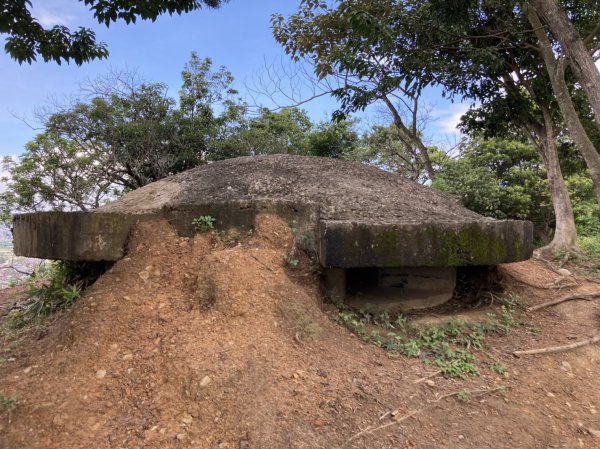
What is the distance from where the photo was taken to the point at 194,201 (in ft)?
11.4

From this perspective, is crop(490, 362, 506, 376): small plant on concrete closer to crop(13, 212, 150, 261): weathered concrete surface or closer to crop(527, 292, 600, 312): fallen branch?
crop(527, 292, 600, 312): fallen branch

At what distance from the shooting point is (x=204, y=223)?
3309 mm

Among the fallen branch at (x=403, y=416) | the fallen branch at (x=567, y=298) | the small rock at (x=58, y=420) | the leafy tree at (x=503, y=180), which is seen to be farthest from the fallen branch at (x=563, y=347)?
the leafy tree at (x=503, y=180)

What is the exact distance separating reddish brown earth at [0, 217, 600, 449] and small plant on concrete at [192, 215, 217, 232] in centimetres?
9

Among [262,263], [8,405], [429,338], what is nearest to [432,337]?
[429,338]

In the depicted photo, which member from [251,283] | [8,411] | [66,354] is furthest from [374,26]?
[8,411]

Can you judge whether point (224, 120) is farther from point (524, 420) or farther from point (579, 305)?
point (524, 420)

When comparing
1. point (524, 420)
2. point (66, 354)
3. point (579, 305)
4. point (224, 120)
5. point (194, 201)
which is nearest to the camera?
point (524, 420)

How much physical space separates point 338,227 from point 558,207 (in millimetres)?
6060

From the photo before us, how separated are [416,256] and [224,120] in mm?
11786

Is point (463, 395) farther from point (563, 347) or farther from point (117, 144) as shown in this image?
point (117, 144)

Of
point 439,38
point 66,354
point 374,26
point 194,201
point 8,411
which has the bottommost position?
point 8,411

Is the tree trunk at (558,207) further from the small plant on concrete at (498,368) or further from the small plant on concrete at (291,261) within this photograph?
the small plant on concrete at (291,261)

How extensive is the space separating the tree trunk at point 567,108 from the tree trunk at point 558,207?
169cm
